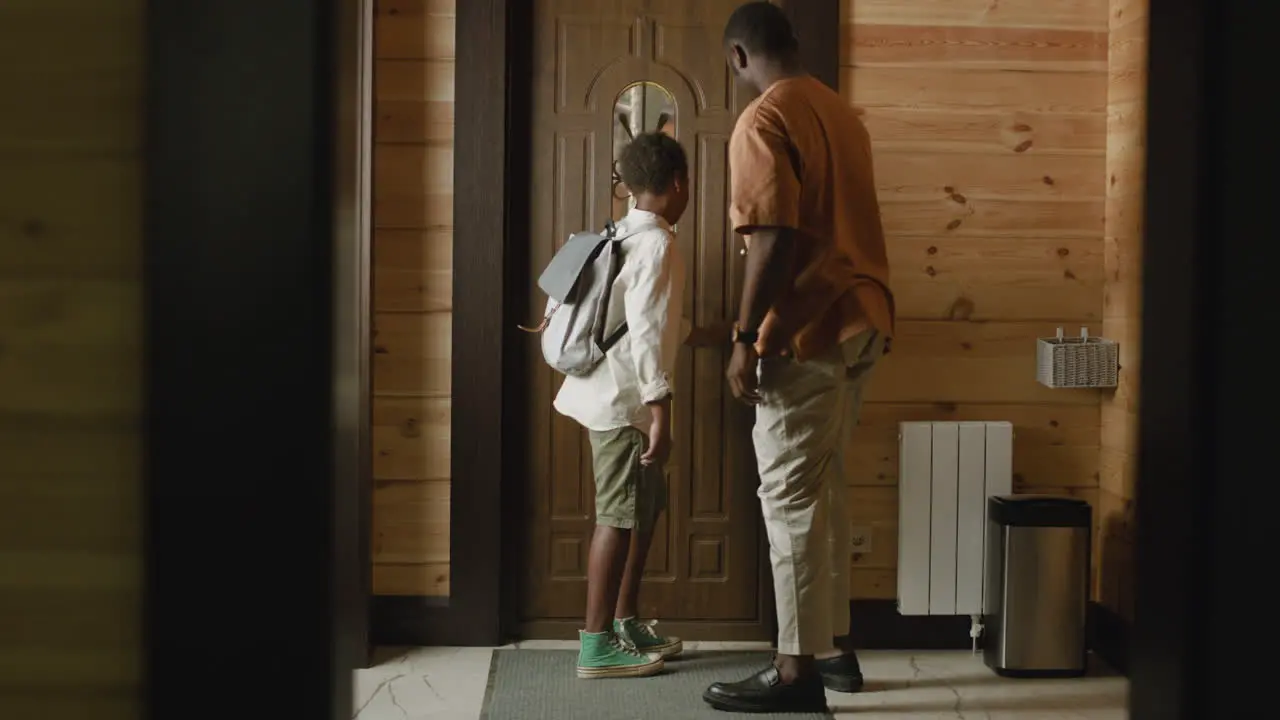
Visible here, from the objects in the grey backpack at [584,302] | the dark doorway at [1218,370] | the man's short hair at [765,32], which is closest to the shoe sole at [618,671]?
the grey backpack at [584,302]

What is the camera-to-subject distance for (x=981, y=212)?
12.1 ft

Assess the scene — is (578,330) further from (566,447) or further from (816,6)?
(816,6)

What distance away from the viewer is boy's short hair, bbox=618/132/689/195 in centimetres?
335

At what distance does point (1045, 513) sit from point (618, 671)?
116 cm

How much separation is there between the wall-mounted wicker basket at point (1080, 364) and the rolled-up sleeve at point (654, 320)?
107cm

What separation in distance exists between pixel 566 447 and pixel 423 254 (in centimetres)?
68

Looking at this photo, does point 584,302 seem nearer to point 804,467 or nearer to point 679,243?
point 679,243

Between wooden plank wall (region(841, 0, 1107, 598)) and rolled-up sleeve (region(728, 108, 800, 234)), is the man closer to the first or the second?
rolled-up sleeve (region(728, 108, 800, 234))

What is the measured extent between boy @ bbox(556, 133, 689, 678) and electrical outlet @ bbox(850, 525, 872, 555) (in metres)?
0.59

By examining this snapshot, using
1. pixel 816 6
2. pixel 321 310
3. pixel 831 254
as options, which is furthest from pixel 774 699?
pixel 321 310

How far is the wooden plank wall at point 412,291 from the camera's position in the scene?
3.65m

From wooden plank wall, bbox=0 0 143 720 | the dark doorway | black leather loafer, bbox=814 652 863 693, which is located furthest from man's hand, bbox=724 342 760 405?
wooden plank wall, bbox=0 0 143 720

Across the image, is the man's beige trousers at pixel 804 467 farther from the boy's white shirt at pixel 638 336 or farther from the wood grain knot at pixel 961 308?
the wood grain knot at pixel 961 308

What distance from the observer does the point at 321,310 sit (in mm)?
814
